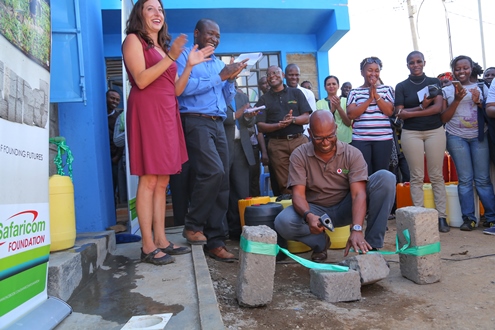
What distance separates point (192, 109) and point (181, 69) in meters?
0.35

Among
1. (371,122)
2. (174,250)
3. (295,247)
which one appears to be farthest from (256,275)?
(371,122)

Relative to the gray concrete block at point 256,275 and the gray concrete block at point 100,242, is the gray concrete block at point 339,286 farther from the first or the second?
the gray concrete block at point 100,242

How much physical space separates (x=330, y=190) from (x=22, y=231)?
7.33 feet

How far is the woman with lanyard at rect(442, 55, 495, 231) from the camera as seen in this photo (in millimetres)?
4719

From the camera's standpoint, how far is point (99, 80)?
13.4ft

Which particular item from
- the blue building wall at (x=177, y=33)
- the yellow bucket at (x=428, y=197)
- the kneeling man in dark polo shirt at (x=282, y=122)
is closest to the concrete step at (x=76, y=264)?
the blue building wall at (x=177, y=33)

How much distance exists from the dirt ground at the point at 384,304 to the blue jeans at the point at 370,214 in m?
0.26

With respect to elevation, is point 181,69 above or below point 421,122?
above

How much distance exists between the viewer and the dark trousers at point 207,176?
3.24m

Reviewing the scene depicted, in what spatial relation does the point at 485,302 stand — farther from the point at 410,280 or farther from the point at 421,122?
the point at 421,122

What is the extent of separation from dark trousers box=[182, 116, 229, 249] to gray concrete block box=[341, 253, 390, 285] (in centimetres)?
111

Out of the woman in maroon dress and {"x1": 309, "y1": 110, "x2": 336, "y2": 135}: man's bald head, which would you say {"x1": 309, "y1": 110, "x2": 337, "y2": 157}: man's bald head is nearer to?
{"x1": 309, "y1": 110, "x2": 336, "y2": 135}: man's bald head

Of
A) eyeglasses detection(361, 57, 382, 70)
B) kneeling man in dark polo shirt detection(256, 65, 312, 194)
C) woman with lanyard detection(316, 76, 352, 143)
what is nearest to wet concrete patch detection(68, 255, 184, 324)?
kneeling man in dark polo shirt detection(256, 65, 312, 194)

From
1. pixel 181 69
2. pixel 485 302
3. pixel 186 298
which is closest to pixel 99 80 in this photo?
pixel 181 69
